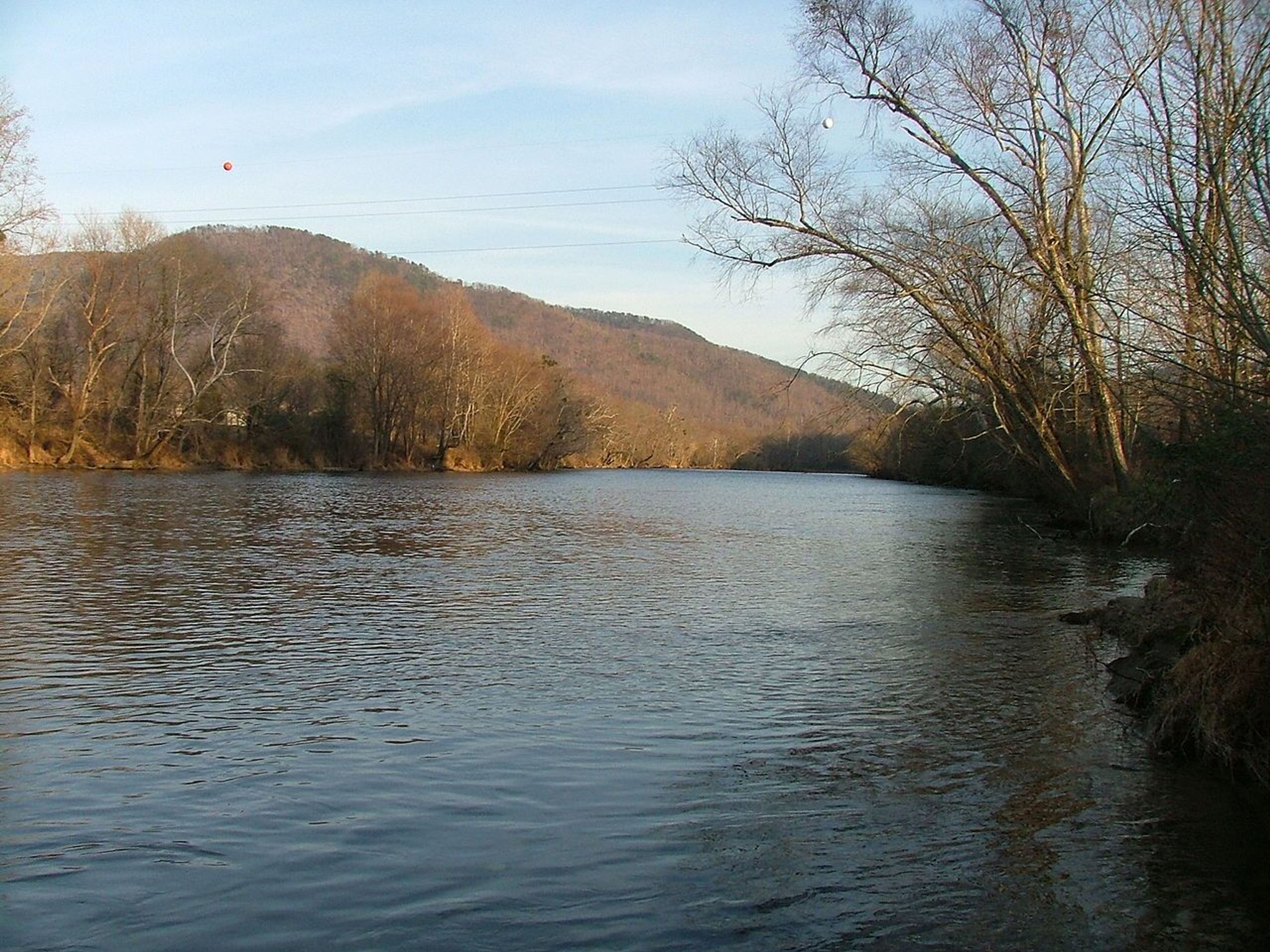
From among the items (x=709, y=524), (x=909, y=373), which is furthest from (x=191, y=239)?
(x=909, y=373)

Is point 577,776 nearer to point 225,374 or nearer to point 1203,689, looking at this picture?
point 1203,689

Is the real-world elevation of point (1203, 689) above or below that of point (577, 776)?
above

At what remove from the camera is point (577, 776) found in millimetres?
7762

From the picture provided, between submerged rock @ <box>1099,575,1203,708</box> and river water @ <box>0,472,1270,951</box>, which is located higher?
submerged rock @ <box>1099,575,1203,708</box>

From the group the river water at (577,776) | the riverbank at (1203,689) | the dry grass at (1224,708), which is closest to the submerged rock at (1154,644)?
the riverbank at (1203,689)

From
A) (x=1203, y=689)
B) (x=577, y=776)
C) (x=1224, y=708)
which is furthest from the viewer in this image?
(x=1203, y=689)

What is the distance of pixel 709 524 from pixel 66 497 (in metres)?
20.4

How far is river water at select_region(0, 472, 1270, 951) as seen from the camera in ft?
18.1

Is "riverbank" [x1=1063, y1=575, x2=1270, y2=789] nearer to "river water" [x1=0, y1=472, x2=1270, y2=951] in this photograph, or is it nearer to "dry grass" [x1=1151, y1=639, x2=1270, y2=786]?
"dry grass" [x1=1151, y1=639, x2=1270, y2=786]

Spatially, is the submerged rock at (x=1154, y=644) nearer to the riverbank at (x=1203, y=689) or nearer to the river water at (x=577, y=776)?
the riverbank at (x=1203, y=689)

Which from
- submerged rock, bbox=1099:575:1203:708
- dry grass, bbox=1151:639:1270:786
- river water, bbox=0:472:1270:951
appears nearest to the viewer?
river water, bbox=0:472:1270:951

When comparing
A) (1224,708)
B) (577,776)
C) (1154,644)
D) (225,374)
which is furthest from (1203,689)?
(225,374)

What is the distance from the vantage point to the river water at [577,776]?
5.53 metres

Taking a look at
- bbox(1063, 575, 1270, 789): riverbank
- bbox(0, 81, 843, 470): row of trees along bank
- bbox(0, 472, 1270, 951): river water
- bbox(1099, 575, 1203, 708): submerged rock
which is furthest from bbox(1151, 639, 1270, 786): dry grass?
bbox(0, 81, 843, 470): row of trees along bank
